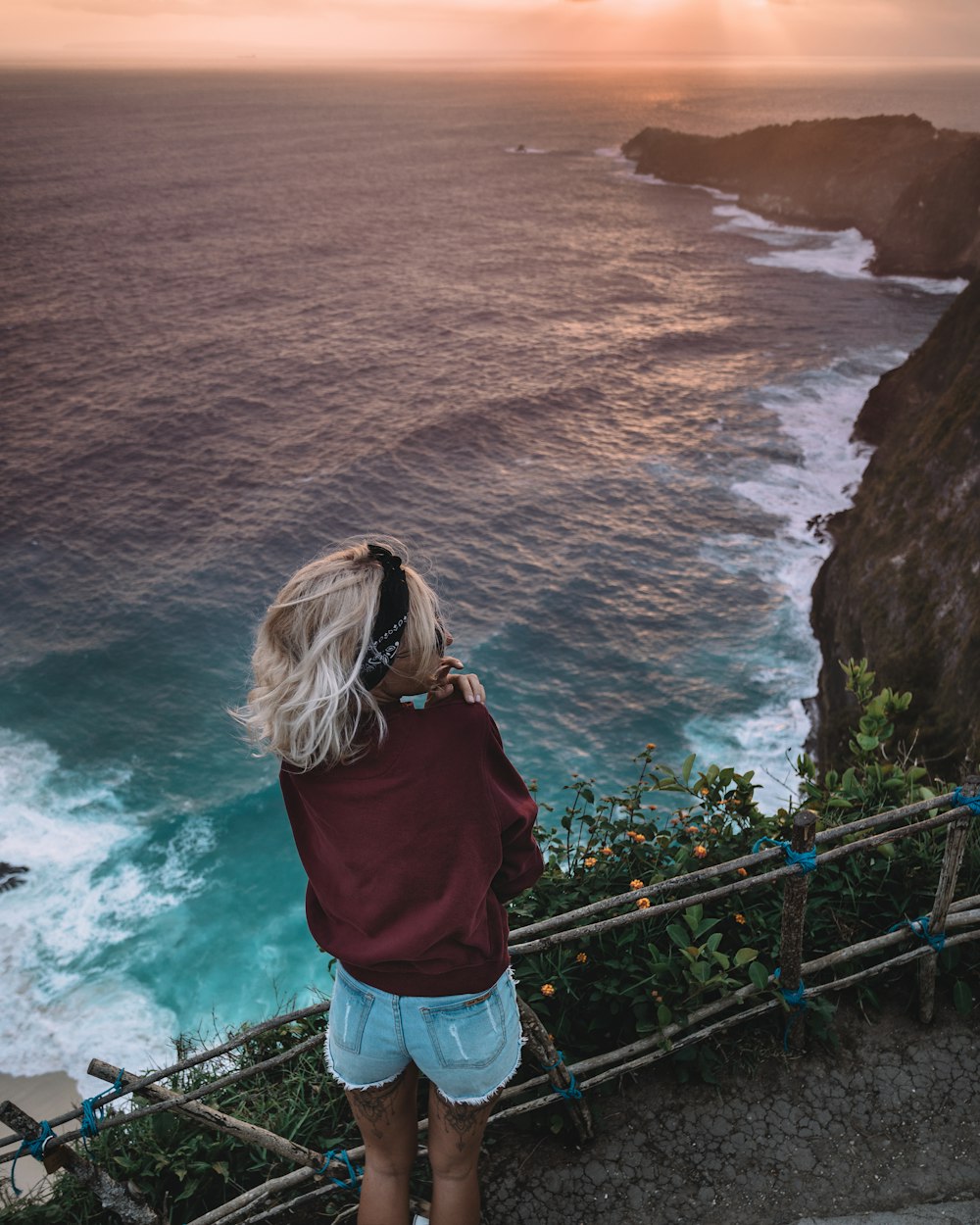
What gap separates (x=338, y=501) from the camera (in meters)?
29.4

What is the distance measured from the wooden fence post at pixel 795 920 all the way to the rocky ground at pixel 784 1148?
0.29 meters

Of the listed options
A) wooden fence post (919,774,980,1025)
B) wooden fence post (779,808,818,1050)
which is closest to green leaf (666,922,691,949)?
wooden fence post (779,808,818,1050)

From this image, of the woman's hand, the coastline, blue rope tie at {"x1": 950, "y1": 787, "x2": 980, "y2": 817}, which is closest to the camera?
the woman's hand

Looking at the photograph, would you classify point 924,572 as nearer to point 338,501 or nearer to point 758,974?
point 758,974

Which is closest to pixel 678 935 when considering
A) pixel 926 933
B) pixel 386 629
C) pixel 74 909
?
pixel 926 933

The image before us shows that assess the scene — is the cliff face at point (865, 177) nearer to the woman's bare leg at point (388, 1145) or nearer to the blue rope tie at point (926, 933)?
the blue rope tie at point (926, 933)

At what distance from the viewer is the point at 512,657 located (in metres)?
22.8

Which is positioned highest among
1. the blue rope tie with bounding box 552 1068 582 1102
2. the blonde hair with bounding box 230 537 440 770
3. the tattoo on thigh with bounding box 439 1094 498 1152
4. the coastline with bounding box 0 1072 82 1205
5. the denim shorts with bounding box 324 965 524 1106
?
the blonde hair with bounding box 230 537 440 770

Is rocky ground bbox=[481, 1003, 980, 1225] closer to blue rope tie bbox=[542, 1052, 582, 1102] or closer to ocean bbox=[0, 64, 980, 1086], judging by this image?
blue rope tie bbox=[542, 1052, 582, 1102]

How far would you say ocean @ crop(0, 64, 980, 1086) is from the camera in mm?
17219

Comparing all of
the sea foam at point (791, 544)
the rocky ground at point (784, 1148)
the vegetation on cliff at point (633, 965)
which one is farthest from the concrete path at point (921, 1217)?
the sea foam at point (791, 544)

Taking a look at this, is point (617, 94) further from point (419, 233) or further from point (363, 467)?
point (363, 467)

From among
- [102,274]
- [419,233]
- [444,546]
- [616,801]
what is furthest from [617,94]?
[616,801]

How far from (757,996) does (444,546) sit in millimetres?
23094
